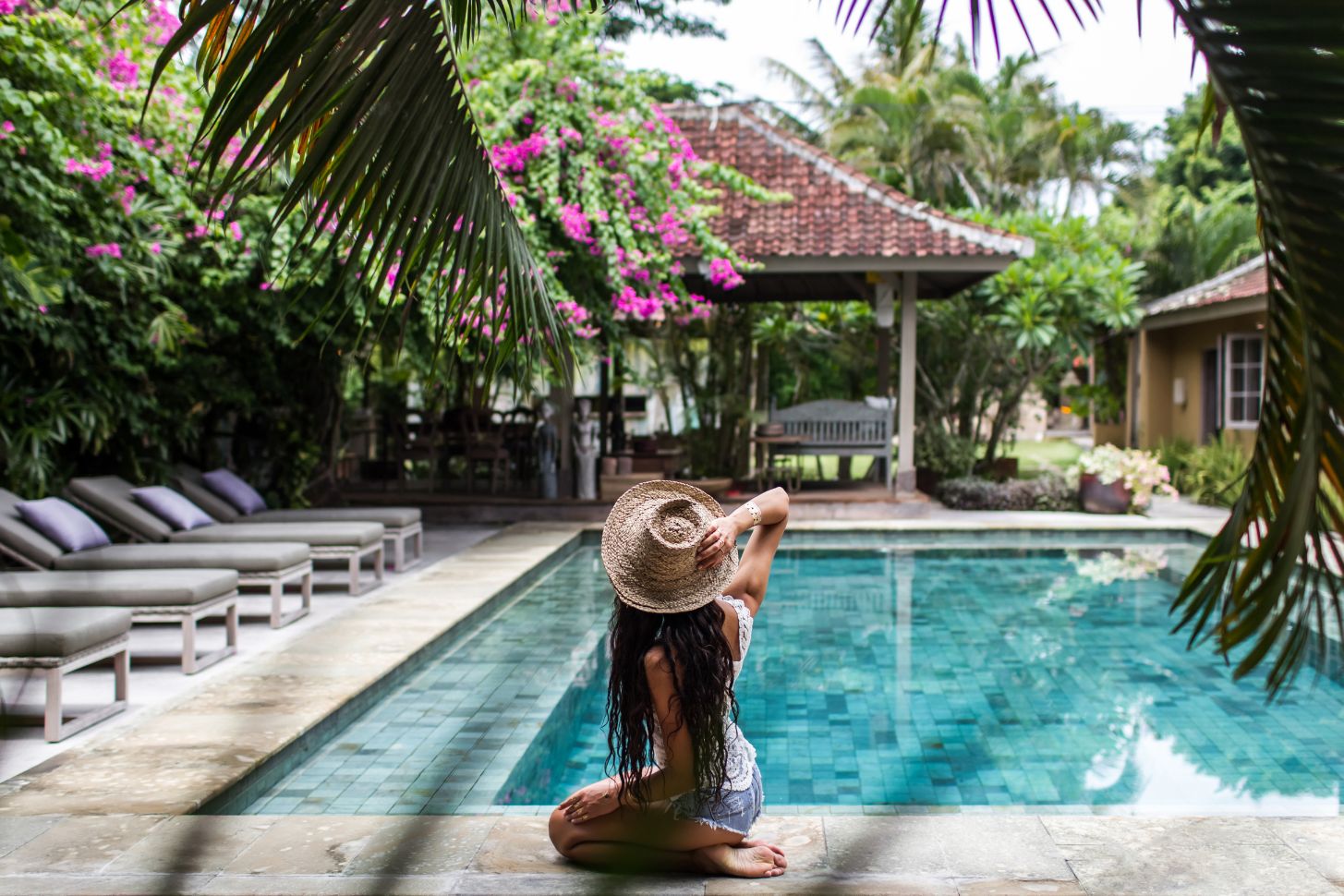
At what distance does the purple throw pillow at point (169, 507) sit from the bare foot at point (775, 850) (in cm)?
549

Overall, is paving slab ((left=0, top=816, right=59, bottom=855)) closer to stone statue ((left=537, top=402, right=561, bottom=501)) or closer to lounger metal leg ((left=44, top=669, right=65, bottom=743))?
lounger metal leg ((left=44, top=669, right=65, bottom=743))

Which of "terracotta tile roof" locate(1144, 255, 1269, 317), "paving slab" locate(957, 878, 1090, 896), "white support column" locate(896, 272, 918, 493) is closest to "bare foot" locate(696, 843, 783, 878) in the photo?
"paving slab" locate(957, 878, 1090, 896)

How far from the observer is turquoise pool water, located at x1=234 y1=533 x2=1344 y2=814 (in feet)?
14.6

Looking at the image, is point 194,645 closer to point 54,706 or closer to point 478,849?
point 54,706

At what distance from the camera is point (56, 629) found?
4.39 meters

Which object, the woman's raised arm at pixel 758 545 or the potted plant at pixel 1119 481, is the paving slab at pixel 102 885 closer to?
the woman's raised arm at pixel 758 545

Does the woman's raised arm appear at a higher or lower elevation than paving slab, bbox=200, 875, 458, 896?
higher

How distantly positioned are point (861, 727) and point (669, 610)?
2868mm

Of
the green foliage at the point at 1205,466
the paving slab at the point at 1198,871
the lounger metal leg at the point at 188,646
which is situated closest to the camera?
the paving slab at the point at 1198,871

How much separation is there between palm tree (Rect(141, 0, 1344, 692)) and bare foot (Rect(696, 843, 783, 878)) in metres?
1.27

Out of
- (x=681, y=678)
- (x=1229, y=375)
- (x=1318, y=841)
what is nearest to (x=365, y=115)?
(x=681, y=678)

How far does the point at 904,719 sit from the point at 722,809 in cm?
269

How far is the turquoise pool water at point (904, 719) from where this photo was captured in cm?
446

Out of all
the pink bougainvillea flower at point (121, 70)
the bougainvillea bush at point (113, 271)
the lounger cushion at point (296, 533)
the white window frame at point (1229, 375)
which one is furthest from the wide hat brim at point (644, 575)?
the white window frame at point (1229, 375)
